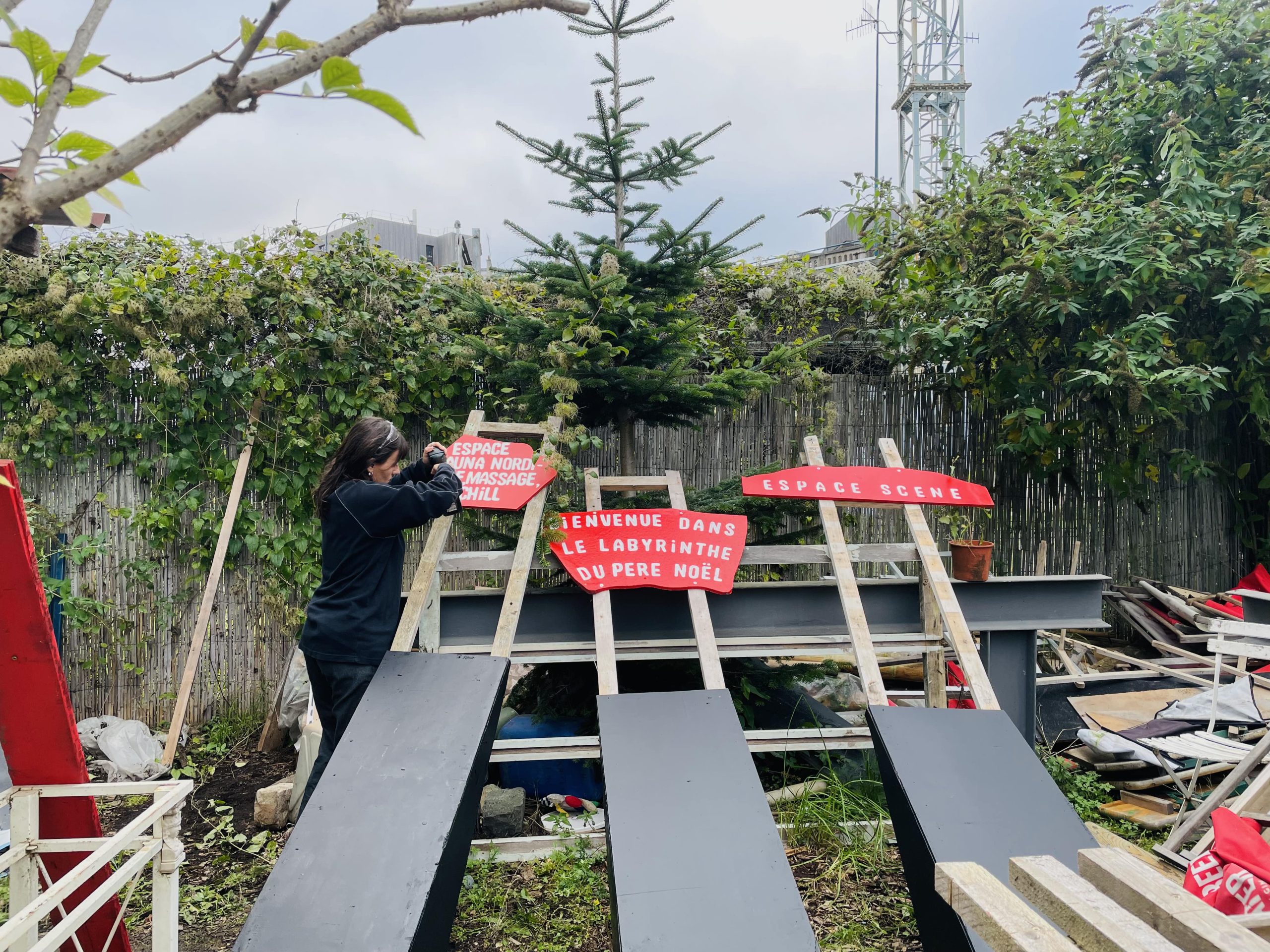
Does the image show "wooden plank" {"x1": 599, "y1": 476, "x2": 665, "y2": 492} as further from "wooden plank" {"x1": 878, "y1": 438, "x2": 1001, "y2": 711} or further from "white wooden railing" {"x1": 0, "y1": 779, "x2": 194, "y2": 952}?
"white wooden railing" {"x1": 0, "y1": 779, "x2": 194, "y2": 952}

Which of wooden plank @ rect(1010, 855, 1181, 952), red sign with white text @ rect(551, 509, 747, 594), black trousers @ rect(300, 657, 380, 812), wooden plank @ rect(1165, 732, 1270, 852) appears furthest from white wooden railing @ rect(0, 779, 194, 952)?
wooden plank @ rect(1165, 732, 1270, 852)

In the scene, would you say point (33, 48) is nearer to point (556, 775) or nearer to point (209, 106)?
point (209, 106)

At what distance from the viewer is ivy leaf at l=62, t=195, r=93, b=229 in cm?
92

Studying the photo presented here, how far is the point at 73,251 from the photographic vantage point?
468cm

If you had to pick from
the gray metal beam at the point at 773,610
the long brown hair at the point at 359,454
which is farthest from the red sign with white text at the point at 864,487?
the long brown hair at the point at 359,454

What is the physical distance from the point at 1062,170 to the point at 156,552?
697 cm

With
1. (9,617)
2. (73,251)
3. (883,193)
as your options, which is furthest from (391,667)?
(883,193)

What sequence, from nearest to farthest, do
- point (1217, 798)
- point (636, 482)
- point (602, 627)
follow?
point (1217, 798)
point (602, 627)
point (636, 482)

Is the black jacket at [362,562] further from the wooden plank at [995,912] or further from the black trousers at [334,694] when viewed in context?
the wooden plank at [995,912]

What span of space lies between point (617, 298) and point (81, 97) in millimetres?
3000

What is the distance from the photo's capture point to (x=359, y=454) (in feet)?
9.59

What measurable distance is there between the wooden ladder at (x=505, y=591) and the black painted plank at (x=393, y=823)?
33cm

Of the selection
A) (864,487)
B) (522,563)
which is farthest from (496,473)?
(864,487)

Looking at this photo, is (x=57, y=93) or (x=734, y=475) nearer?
(x=57, y=93)
